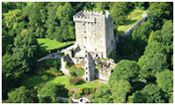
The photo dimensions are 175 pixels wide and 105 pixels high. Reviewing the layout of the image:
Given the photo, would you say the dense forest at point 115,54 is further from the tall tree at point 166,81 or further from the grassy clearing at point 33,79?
the grassy clearing at point 33,79

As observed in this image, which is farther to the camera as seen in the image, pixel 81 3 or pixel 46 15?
pixel 81 3

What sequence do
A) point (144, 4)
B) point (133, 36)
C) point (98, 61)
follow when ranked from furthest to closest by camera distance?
point (144, 4) < point (133, 36) < point (98, 61)

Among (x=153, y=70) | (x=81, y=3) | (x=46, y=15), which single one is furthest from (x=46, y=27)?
(x=153, y=70)

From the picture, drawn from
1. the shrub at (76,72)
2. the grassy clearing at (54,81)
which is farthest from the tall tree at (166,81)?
the shrub at (76,72)

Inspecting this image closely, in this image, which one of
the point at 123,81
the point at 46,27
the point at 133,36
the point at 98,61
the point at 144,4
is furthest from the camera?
the point at 144,4

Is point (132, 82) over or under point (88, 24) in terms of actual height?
under

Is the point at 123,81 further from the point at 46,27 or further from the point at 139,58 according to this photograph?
the point at 46,27
